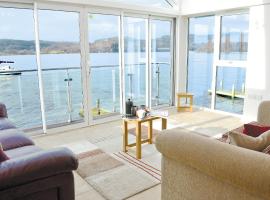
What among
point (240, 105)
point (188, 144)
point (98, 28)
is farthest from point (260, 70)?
point (188, 144)

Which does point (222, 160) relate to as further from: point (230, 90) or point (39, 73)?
point (230, 90)

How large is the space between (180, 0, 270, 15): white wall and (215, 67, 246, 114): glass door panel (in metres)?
1.18

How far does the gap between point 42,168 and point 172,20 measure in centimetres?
473

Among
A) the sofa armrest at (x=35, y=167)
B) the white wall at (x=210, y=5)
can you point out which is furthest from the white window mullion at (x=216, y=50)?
the sofa armrest at (x=35, y=167)

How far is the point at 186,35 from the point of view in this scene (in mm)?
5621

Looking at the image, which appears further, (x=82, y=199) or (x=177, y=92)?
(x=177, y=92)

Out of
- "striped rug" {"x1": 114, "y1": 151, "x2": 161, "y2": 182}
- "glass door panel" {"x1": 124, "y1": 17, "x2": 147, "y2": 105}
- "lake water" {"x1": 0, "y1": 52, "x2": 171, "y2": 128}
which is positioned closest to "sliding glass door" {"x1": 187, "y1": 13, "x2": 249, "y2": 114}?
"glass door panel" {"x1": 124, "y1": 17, "x2": 147, "y2": 105}

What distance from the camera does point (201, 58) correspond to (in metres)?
5.56

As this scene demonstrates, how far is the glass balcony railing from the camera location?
409cm

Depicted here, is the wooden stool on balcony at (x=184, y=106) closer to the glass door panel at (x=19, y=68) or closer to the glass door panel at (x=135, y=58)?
the glass door panel at (x=135, y=58)

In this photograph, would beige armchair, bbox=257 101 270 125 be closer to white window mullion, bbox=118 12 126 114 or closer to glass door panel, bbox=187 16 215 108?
white window mullion, bbox=118 12 126 114

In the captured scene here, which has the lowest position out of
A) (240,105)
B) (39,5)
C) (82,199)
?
(82,199)

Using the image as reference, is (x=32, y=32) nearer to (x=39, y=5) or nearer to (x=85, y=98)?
(x=39, y=5)

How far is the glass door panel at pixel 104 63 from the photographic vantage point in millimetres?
4359
